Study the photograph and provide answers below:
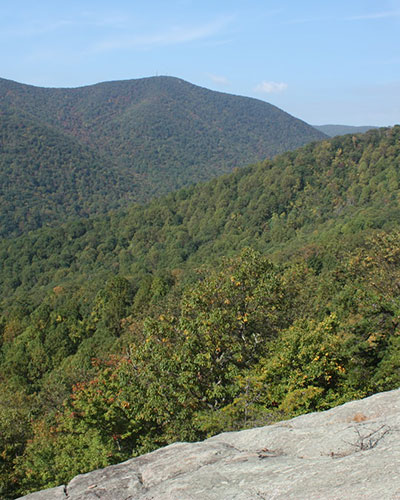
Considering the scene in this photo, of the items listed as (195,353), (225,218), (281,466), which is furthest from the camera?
(225,218)

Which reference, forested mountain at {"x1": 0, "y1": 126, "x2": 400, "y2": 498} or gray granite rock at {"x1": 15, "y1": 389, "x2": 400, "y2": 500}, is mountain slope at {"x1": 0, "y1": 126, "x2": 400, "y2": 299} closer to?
forested mountain at {"x1": 0, "y1": 126, "x2": 400, "y2": 498}

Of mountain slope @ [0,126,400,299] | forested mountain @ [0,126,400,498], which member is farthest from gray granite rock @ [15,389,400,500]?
mountain slope @ [0,126,400,299]

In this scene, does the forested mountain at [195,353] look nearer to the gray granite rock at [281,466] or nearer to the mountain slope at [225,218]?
the gray granite rock at [281,466]

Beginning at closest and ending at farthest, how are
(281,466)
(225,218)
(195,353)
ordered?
(281,466)
(195,353)
(225,218)

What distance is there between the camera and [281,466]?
904 centimetres

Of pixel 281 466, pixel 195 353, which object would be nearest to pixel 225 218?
pixel 195 353

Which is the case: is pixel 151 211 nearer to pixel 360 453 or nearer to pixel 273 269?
pixel 273 269

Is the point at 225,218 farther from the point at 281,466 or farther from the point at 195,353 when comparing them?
the point at 281,466

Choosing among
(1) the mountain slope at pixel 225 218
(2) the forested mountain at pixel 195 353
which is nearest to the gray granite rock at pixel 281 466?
(2) the forested mountain at pixel 195 353

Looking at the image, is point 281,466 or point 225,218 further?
point 225,218

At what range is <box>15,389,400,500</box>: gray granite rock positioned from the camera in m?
7.74

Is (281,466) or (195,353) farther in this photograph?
(195,353)

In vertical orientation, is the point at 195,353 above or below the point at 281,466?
below

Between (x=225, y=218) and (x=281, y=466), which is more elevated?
(x=281, y=466)
